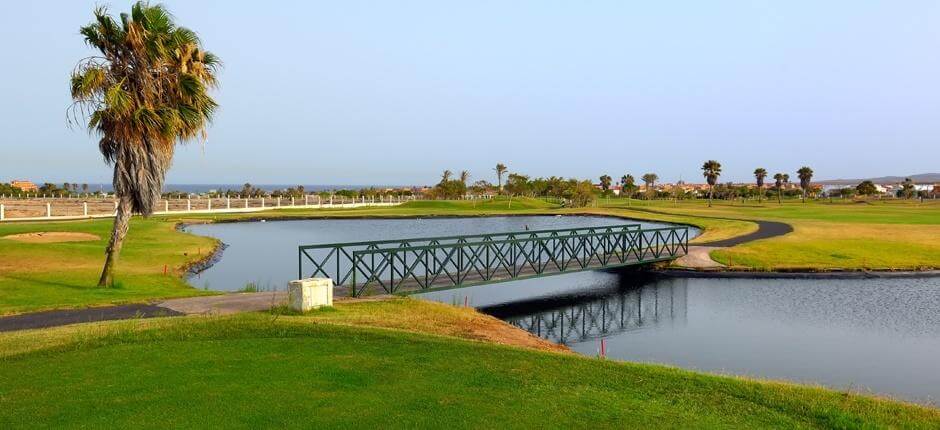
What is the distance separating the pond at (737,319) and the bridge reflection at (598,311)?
0.04m

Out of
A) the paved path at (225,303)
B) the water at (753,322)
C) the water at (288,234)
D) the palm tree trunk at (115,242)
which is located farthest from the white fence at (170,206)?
the water at (753,322)

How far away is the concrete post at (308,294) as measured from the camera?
16.5 meters

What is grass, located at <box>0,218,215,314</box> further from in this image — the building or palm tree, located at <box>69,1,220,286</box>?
the building

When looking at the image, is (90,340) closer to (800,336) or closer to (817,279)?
(800,336)

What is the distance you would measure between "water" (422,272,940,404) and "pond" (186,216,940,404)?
0.13 ft

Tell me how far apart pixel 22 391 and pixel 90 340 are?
10.4 feet

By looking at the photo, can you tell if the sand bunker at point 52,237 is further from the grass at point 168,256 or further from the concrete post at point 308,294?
the concrete post at point 308,294

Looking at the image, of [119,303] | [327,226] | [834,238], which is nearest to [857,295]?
[834,238]

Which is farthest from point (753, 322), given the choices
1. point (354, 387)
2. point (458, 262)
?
point (354, 387)

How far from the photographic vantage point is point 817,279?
1252 inches

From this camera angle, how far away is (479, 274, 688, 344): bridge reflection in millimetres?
23016

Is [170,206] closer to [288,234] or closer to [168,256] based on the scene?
[288,234]

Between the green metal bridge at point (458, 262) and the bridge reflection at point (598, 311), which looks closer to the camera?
the green metal bridge at point (458, 262)

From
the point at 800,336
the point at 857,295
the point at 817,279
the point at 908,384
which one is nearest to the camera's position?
the point at 908,384
